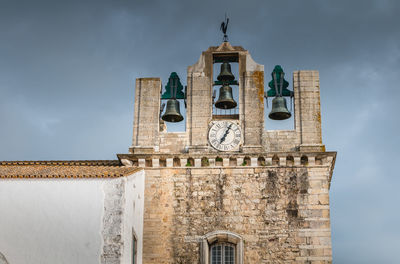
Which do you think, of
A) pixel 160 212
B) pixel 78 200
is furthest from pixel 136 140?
pixel 78 200

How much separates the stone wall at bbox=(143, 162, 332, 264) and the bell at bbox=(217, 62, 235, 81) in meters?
3.03

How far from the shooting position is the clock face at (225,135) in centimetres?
1686

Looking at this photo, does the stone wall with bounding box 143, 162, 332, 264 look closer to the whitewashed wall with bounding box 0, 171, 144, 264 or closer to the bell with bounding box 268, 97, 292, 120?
the bell with bounding box 268, 97, 292, 120

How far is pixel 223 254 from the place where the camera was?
1596 centimetres

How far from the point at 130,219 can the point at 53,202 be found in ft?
6.37

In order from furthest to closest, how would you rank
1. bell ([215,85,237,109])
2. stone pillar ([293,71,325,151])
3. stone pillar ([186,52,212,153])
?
bell ([215,85,237,109]) < stone pillar ([186,52,212,153]) < stone pillar ([293,71,325,151])

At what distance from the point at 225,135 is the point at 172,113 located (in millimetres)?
1812

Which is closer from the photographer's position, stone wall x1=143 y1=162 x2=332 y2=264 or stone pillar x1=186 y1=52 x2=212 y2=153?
stone wall x1=143 y1=162 x2=332 y2=264

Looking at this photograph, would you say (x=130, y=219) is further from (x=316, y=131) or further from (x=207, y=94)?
(x=316, y=131)

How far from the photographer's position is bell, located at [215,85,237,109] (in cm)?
1756

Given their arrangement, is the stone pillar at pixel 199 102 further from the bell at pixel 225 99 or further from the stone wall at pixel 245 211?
the stone wall at pixel 245 211

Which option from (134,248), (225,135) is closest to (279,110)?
(225,135)

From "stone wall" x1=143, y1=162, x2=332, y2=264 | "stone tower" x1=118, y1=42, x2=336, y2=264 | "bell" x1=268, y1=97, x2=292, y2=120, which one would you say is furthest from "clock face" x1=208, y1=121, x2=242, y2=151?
"bell" x1=268, y1=97, x2=292, y2=120

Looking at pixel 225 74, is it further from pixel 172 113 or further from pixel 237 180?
pixel 237 180
